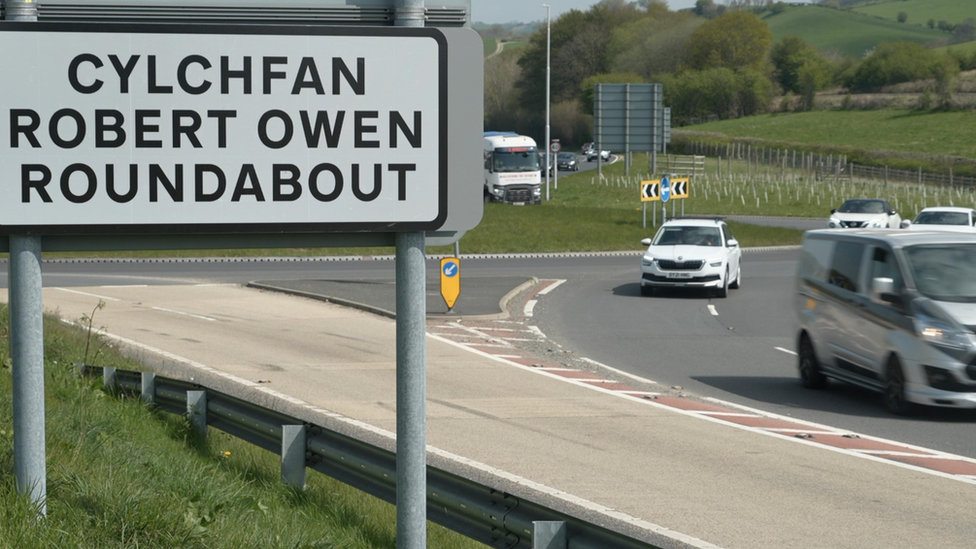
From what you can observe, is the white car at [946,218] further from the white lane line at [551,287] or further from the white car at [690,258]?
the white lane line at [551,287]

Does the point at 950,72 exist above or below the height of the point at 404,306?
above

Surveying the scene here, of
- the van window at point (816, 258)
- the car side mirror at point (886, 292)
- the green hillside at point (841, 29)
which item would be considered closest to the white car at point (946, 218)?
the van window at point (816, 258)

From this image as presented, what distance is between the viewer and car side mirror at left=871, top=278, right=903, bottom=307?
1201 cm

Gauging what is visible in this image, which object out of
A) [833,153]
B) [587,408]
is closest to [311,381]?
[587,408]

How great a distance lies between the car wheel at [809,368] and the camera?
1381 centimetres

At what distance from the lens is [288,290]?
2436cm

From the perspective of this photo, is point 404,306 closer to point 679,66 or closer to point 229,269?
point 229,269

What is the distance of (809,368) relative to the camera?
13922 millimetres

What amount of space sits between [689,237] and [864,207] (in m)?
17.7

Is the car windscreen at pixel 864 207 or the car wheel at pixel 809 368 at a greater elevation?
the car windscreen at pixel 864 207

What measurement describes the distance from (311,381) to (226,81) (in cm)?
1000

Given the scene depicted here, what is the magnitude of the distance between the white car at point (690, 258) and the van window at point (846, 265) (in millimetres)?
11082

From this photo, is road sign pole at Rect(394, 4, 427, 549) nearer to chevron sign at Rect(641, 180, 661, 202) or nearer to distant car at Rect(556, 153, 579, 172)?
chevron sign at Rect(641, 180, 661, 202)

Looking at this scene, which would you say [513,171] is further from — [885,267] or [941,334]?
[941,334]
